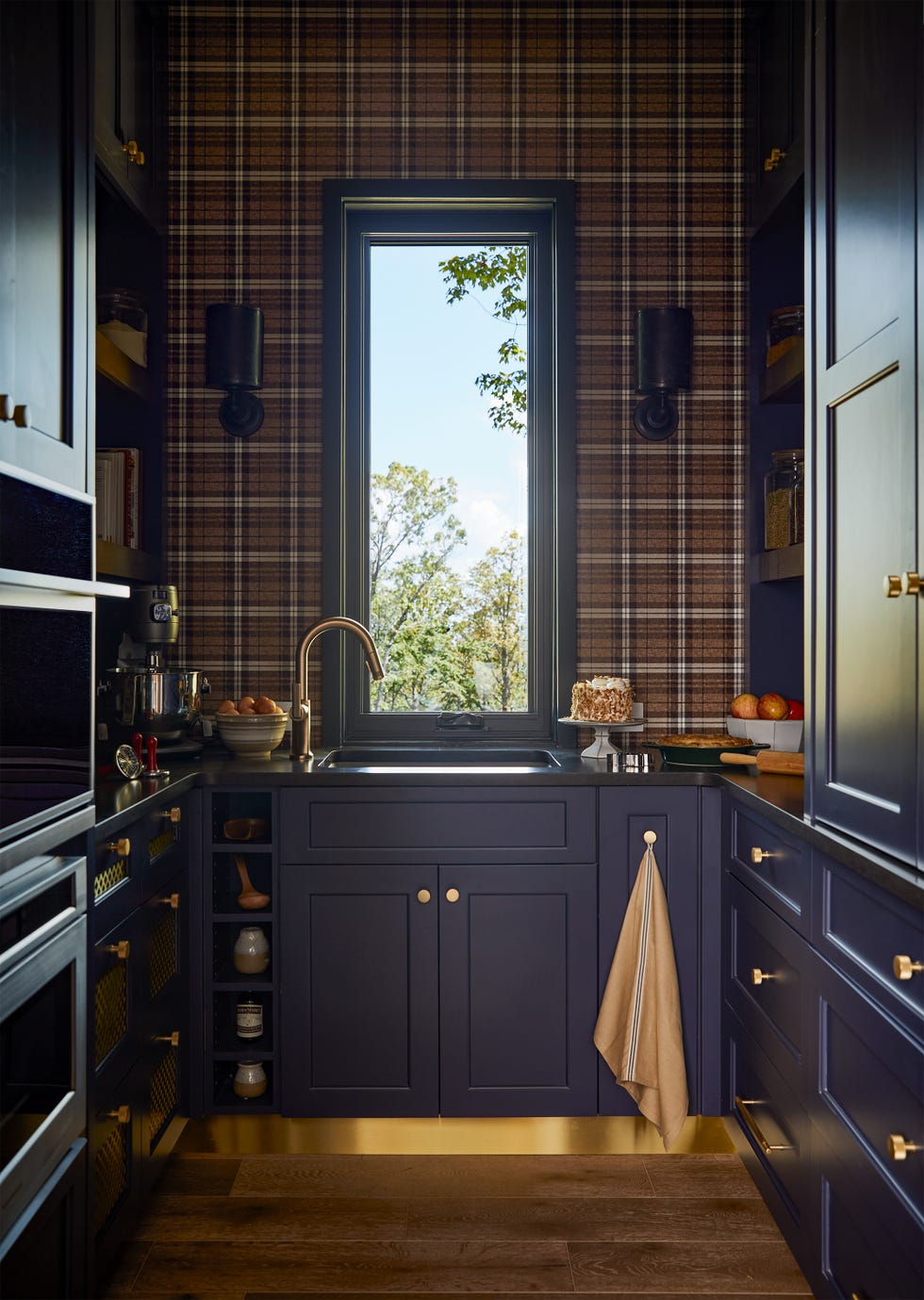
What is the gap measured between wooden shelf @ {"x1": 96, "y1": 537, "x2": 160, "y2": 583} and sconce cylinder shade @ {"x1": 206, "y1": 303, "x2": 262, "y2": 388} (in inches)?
22.6

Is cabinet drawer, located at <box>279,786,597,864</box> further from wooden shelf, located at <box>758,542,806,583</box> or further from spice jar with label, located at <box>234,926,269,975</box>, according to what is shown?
wooden shelf, located at <box>758,542,806,583</box>

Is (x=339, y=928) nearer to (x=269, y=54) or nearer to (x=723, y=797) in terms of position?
(x=723, y=797)

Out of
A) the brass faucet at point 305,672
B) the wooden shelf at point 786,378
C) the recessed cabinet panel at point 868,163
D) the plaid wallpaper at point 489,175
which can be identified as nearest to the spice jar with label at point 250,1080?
the brass faucet at point 305,672

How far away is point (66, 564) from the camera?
1.73 meters

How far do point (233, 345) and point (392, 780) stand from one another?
4.62 feet

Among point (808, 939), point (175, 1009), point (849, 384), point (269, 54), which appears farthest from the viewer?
point (269, 54)

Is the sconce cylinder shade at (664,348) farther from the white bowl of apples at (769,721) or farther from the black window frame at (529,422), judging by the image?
the white bowl of apples at (769,721)

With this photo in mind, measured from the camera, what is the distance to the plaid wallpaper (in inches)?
124

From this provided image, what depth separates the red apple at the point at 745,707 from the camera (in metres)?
2.91

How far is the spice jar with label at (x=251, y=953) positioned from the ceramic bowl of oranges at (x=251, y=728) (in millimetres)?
492

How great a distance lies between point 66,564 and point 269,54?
219 cm

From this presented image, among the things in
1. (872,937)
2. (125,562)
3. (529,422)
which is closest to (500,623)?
(529,422)

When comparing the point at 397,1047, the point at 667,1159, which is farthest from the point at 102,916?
the point at 667,1159

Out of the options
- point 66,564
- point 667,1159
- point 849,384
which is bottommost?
point 667,1159
